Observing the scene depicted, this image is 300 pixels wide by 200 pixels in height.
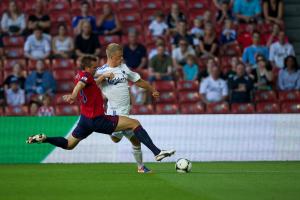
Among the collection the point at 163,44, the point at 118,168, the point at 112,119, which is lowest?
the point at 118,168

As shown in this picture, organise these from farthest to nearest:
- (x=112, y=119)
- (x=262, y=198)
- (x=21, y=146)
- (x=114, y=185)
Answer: (x=21, y=146) < (x=112, y=119) < (x=114, y=185) < (x=262, y=198)

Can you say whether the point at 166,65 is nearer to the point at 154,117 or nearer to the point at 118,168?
the point at 154,117

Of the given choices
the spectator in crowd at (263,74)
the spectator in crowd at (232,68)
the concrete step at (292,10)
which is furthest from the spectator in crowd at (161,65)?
the concrete step at (292,10)

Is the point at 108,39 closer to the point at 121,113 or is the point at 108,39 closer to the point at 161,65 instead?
the point at 161,65

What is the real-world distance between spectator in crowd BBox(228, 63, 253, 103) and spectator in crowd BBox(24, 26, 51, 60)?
470 cm

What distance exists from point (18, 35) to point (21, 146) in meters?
5.57

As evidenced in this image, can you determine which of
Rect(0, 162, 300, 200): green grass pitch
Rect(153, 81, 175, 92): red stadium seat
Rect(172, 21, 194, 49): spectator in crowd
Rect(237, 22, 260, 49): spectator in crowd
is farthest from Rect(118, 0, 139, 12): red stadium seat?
Rect(0, 162, 300, 200): green grass pitch

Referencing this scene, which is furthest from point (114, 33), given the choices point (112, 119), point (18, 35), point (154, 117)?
point (112, 119)

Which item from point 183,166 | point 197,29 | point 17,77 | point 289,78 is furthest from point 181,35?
point 183,166

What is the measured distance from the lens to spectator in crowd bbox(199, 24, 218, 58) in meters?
21.9

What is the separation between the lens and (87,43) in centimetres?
2138

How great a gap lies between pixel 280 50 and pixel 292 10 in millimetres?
2607

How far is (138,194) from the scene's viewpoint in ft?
35.5

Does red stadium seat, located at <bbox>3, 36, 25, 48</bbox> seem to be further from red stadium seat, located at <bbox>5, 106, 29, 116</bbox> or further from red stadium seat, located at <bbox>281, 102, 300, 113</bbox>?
red stadium seat, located at <bbox>281, 102, 300, 113</bbox>
